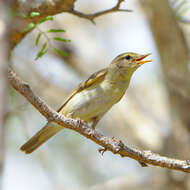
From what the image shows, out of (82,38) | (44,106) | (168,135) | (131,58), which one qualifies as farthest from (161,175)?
(44,106)

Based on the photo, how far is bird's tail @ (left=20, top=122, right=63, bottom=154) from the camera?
4.67 meters

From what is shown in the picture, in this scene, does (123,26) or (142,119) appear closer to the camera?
(142,119)

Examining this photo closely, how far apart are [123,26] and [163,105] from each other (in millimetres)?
3335

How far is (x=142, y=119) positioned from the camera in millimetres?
9062

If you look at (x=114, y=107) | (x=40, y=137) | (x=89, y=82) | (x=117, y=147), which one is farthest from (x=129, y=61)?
(x=114, y=107)

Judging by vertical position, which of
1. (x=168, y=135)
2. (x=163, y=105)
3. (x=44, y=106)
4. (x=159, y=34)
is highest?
(x=44, y=106)

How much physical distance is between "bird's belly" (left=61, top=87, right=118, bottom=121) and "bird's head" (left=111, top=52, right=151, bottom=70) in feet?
1.95

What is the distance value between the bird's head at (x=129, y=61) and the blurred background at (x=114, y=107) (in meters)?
0.77

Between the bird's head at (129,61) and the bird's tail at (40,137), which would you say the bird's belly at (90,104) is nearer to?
the bird's tail at (40,137)

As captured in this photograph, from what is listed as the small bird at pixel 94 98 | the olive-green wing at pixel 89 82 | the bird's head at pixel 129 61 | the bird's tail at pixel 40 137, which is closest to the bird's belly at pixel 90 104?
the small bird at pixel 94 98

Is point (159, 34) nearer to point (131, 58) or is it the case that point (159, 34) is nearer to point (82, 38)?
point (131, 58)

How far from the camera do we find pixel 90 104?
14.9 ft

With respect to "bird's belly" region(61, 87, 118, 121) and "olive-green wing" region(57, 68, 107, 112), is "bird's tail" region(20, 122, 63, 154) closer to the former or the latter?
"bird's belly" region(61, 87, 118, 121)

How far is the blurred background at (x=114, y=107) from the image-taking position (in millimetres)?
6980
